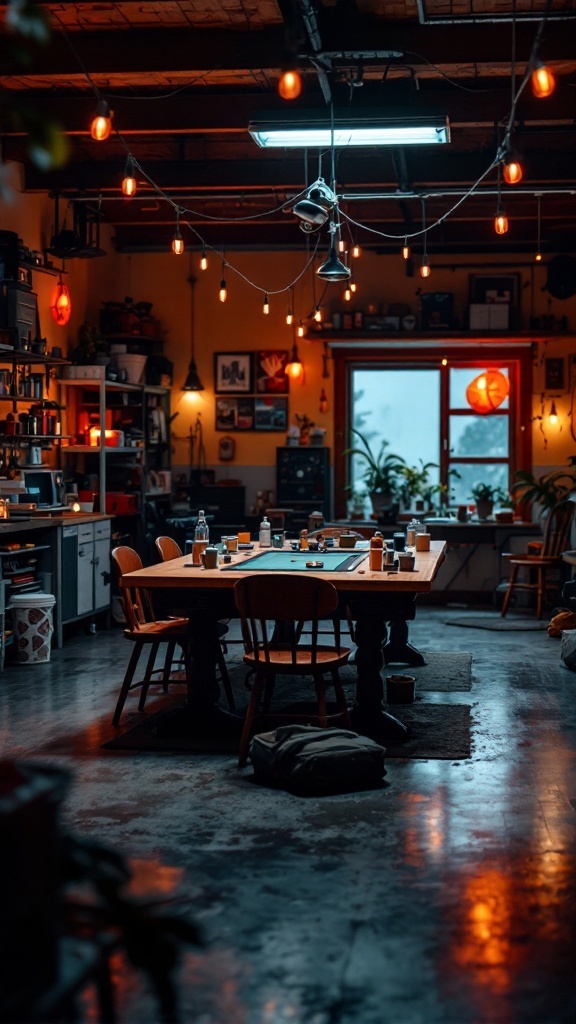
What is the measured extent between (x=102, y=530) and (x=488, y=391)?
4.53 m

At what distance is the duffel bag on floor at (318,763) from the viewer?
4.86 m

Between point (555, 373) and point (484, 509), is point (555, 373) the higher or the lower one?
the higher one

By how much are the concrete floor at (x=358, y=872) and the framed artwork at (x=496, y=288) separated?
6.34 meters

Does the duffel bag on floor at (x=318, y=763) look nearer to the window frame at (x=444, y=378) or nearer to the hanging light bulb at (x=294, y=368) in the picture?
the hanging light bulb at (x=294, y=368)

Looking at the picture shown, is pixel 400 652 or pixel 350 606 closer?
pixel 350 606

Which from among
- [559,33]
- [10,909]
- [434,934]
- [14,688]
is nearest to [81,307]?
[14,688]

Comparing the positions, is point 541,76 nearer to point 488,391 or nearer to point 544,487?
point 544,487

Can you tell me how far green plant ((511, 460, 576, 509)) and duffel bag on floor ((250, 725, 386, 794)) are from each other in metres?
6.13

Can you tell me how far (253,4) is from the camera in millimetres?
6465

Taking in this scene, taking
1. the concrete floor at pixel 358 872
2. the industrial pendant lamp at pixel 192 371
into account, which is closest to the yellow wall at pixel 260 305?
the industrial pendant lamp at pixel 192 371

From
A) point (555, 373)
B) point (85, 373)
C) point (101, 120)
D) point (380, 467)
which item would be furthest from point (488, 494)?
point (101, 120)

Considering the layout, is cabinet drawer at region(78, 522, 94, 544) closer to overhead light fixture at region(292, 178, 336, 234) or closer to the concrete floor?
the concrete floor

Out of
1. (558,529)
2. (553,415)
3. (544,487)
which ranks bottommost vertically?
(558,529)

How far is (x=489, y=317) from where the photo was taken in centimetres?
1169
